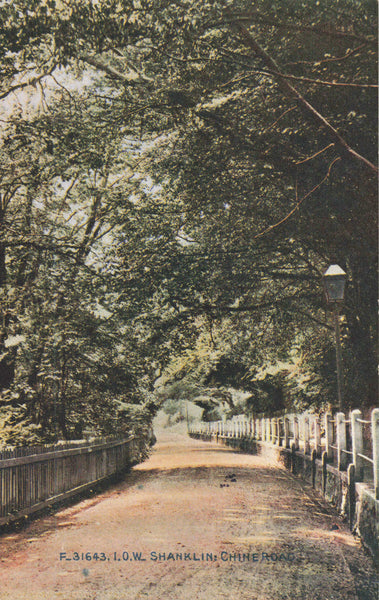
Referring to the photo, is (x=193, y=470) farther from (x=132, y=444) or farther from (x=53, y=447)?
(x=53, y=447)

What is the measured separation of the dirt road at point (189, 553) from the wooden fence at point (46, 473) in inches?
16.4

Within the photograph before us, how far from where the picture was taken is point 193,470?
19.8 metres

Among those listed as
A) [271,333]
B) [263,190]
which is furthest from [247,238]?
[271,333]

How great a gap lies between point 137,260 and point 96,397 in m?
4.12

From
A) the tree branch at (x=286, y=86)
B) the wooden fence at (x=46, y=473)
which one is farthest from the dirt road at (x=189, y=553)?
the tree branch at (x=286, y=86)

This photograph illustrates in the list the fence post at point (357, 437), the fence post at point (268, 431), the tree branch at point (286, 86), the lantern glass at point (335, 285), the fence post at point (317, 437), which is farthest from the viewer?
the fence post at point (268, 431)

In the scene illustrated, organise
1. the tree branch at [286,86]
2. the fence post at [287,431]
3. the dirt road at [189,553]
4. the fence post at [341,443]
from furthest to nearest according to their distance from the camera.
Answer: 1. the fence post at [287,431]
2. the fence post at [341,443]
3. the tree branch at [286,86]
4. the dirt road at [189,553]

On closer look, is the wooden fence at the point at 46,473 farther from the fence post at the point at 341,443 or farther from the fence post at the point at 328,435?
the fence post at the point at 328,435

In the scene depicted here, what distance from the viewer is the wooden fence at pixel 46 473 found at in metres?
9.30

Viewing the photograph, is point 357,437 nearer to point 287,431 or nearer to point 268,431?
point 287,431

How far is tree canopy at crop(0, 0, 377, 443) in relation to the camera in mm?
9719

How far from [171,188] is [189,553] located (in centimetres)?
1122

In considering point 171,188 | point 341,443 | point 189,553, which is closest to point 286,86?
point 341,443

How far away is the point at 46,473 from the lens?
11.1m
